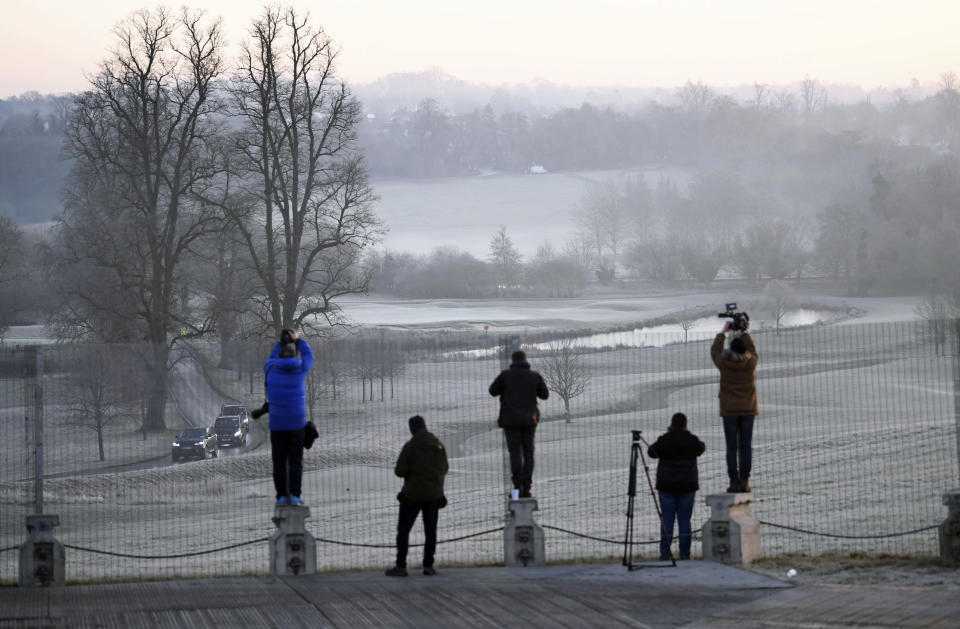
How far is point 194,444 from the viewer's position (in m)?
14.8

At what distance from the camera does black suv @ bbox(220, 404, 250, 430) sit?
47.6ft

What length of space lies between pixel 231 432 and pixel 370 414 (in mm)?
1775

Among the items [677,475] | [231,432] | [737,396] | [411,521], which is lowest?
[411,521]

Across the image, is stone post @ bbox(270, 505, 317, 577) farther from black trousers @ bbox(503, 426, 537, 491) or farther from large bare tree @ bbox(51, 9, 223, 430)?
large bare tree @ bbox(51, 9, 223, 430)

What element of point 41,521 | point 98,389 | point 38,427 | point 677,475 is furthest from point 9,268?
point 677,475

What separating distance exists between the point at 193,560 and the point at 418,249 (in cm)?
17766

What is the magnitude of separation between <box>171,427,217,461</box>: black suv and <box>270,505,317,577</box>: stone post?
6.14 feet

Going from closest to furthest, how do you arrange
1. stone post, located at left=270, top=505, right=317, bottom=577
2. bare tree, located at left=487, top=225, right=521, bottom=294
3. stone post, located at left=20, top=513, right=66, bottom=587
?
1. stone post, located at left=20, top=513, right=66, bottom=587
2. stone post, located at left=270, top=505, right=317, bottom=577
3. bare tree, located at left=487, top=225, right=521, bottom=294

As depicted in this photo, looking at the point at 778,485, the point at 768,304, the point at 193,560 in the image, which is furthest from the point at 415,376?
the point at 768,304

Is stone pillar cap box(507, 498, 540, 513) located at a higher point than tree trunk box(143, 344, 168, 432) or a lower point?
lower

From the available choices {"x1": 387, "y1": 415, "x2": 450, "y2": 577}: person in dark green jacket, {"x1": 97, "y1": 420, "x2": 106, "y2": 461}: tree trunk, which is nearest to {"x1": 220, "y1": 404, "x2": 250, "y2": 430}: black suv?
{"x1": 97, "y1": 420, "x2": 106, "y2": 461}: tree trunk

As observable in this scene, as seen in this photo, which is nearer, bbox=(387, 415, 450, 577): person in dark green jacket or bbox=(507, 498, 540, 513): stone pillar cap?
bbox=(387, 415, 450, 577): person in dark green jacket

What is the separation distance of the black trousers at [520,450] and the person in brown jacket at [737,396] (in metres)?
2.23

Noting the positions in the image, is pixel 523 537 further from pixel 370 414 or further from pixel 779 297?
pixel 779 297
